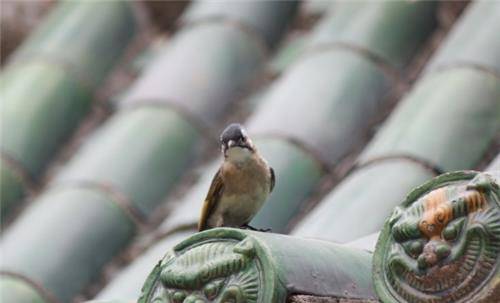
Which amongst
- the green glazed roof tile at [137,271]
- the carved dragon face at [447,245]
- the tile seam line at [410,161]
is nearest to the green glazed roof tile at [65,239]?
the green glazed roof tile at [137,271]

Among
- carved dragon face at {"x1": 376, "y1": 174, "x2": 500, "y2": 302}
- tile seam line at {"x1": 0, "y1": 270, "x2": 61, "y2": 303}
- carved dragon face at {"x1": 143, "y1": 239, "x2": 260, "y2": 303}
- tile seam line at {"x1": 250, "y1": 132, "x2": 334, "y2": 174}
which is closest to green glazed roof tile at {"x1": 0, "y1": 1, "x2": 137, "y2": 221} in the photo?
tile seam line at {"x1": 0, "y1": 270, "x2": 61, "y2": 303}

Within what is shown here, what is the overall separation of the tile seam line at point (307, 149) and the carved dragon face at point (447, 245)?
3108mm

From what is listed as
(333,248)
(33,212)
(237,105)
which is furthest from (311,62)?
(333,248)

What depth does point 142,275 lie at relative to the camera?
26.2 ft

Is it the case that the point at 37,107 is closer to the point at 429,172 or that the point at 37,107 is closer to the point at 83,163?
the point at 83,163

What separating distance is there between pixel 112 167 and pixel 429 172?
1946 mm

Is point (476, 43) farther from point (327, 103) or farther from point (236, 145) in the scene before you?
point (236, 145)

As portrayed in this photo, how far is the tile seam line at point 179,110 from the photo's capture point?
9598 mm

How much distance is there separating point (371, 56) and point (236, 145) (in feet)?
7.19

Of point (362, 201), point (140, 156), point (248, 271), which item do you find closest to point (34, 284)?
point (140, 156)

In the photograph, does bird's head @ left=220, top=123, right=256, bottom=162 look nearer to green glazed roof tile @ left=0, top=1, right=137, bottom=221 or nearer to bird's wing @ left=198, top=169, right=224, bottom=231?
bird's wing @ left=198, top=169, right=224, bottom=231

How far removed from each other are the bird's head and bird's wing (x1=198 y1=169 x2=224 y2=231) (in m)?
0.10

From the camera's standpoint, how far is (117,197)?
9133 millimetres

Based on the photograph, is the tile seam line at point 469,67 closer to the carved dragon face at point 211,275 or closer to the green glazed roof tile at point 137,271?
the green glazed roof tile at point 137,271
